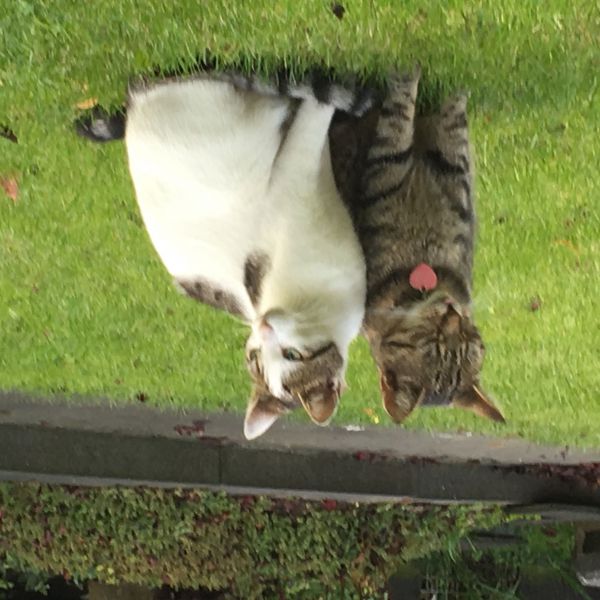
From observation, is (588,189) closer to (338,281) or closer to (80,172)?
(338,281)

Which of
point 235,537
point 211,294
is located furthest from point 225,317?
point 235,537

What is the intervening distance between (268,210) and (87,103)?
653mm

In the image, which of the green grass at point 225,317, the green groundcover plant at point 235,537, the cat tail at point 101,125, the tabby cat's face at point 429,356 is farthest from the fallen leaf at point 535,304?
the green groundcover plant at point 235,537

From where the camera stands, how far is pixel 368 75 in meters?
1.99

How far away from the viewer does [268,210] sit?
1.86m

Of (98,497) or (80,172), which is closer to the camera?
(80,172)

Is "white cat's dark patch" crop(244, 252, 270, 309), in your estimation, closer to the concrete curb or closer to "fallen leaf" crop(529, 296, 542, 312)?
"fallen leaf" crop(529, 296, 542, 312)

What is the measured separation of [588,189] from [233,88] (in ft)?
3.69

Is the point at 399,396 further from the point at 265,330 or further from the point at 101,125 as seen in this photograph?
the point at 101,125

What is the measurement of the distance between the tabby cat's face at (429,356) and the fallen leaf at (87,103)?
3.18 feet

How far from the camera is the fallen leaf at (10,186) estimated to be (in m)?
2.39

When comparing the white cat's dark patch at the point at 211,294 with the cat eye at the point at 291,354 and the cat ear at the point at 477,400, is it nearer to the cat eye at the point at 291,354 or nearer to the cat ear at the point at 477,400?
the cat eye at the point at 291,354

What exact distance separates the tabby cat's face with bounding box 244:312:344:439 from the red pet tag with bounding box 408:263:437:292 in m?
0.24

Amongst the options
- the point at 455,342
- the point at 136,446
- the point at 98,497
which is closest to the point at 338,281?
the point at 455,342
